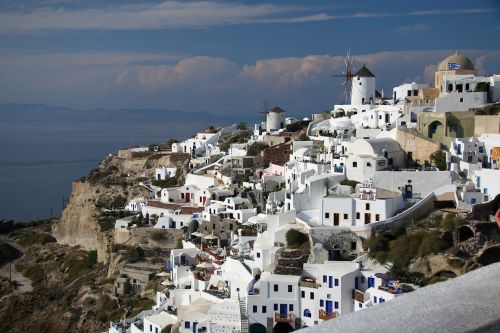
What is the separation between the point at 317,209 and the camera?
16.5m

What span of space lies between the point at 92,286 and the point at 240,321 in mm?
9914

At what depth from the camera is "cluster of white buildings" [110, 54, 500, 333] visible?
42.9 feet

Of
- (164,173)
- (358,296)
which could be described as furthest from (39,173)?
(358,296)

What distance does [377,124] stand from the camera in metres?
22.4

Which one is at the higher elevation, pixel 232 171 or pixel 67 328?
pixel 232 171

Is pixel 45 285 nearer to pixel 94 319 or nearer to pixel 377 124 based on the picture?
pixel 94 319

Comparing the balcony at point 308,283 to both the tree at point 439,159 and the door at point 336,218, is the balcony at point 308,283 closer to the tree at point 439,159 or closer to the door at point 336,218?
the door at point 336,218

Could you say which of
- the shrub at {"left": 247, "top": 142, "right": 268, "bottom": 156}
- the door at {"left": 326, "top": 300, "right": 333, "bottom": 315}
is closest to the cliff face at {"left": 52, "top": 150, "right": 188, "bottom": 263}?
the shrub at {"left": 247, "top": 142, "right": 268, "bottom": 156}

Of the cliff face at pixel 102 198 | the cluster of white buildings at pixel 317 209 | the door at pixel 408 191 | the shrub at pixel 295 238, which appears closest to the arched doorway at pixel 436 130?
the cluster of white buildings at pixel 317 209

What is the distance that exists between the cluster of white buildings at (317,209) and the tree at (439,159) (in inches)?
7.3

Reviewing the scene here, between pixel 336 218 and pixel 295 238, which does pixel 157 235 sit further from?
pixel 336 218

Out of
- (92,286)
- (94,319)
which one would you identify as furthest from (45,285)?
(94,319)

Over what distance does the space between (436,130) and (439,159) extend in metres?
1.91

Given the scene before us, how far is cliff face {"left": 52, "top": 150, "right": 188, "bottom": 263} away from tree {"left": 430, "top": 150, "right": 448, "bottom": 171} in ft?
37.2
